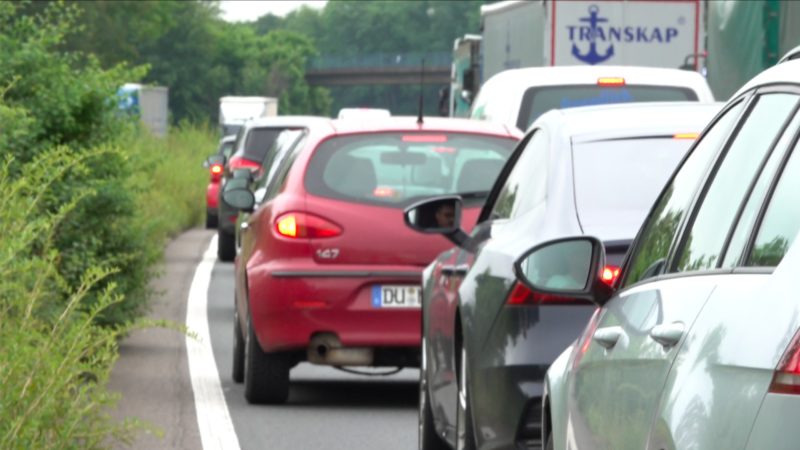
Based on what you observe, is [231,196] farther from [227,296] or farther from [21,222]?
[227,296]

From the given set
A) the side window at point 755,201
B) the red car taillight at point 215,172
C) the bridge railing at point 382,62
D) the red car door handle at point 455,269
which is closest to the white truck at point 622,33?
the red car taillight at point 215,172

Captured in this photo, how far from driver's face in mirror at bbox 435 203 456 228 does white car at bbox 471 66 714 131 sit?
645 centimetres

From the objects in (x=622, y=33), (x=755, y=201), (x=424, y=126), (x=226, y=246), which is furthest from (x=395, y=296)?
(x=226, y=246)

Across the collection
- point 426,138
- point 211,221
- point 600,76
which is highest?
point 426,138

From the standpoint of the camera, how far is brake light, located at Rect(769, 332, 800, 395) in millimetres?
3305

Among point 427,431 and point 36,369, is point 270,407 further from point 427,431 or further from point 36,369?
point 36,369

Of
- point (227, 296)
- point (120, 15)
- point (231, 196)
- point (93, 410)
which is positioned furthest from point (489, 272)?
point (120, 15)

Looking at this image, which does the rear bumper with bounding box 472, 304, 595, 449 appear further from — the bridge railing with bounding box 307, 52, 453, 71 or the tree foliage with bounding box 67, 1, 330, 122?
the bridge railing with bounding box 307, 52, 453, 71

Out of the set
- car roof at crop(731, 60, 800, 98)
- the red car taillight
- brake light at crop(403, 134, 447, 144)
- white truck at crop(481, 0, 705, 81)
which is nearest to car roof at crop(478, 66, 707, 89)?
brake light at crop(403, 134, 447, 144)

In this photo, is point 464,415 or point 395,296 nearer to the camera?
point 464,415

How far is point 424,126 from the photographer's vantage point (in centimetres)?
1188

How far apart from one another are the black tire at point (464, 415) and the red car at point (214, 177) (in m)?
20.7

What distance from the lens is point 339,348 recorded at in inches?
444

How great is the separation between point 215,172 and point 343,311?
21096 mm
